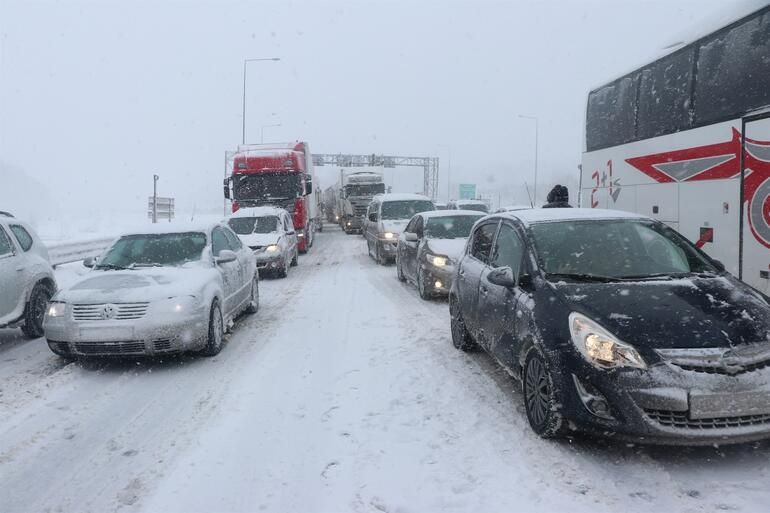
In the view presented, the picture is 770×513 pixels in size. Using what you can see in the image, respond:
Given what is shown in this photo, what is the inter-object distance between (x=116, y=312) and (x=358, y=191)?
29123 millimetres

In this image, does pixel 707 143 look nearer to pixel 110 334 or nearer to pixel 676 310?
pixel 676 310

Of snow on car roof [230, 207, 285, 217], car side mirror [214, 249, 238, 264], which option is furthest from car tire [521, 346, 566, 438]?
snow on car roof [230, 207, 285, 217]

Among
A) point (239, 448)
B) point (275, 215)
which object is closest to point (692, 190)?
point (239, 448)

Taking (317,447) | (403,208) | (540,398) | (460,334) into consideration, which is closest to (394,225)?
(403,208)

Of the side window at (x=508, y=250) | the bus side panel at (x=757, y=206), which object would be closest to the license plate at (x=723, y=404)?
the side window at (x=508, y=250)

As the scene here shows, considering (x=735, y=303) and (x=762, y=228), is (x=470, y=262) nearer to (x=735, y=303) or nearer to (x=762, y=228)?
(x=735, y=303)

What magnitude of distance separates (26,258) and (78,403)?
3811mm

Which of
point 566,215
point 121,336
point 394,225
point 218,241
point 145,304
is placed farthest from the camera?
point 394,225

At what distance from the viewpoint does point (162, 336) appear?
644 centimetres

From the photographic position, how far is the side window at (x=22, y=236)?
8484 mm

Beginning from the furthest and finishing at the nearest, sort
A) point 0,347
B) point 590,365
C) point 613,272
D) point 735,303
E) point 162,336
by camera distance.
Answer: point 0,347, point 162,336, point 613,272, point 735,303, point 590,365

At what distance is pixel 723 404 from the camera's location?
365 cm

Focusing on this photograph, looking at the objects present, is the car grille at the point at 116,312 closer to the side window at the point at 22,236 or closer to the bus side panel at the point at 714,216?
the side window at the point at 22,236

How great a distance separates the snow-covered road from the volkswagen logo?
619mm
